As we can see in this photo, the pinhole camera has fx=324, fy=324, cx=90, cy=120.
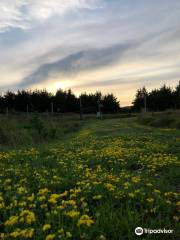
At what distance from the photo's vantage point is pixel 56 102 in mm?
102438

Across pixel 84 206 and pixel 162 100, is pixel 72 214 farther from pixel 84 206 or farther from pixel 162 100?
pixel 162 100

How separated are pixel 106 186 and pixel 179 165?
3898 millimetres

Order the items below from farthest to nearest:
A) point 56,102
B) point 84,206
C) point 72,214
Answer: point 56,102 < point 84,206 < point 72,214

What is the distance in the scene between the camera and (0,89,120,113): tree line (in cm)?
9600

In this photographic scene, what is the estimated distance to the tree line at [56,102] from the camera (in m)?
96.0

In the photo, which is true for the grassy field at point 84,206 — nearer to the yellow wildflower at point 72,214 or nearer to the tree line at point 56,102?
the yellow wildflower at point 72,214

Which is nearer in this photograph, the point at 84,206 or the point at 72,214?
the point at 72,214

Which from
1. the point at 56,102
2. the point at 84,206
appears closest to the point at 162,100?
the point at 56,102

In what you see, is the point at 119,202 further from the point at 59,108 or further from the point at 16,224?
the point at 59,108

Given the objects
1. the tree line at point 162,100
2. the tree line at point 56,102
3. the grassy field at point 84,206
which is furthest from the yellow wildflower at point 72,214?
the tree line at point 162,100

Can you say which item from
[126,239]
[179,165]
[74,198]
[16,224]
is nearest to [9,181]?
[74,198]

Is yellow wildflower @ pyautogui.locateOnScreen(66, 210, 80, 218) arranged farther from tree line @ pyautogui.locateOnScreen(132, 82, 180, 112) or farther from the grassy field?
tree line @ pyautogui.locateOnScreen(132, 82, 180, 112)

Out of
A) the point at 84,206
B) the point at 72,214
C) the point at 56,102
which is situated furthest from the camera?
the point at 56,102

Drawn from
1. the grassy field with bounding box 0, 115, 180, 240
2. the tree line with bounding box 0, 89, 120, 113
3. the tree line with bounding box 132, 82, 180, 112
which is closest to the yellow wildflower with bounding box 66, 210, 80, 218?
the grassy field with bounding box 0, 115, 180, 240
